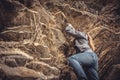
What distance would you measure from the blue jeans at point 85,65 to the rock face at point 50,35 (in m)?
0.29

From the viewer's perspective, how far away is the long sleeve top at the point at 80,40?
15.1ft

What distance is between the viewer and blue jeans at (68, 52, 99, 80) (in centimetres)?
437

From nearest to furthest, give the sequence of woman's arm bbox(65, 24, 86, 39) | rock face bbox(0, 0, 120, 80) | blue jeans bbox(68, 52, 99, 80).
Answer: blue jeans bbox(68, 52, 99, 80) < rock face bbox(0, 0, 120, 80) < woman's arm bbox(65, 24, 86, 39)

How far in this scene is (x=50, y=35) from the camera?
189 inches

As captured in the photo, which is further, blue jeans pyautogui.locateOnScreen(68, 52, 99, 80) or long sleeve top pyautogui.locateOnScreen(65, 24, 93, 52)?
long sleeve top pyautogui.locateOnScreen(65, 24, 93, 52)

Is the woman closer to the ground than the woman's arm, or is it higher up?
closer to the ground

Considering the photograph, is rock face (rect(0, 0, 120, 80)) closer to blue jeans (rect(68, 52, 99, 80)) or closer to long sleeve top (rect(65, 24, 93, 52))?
long sleeve top (rect(65, 24, 93, 52))

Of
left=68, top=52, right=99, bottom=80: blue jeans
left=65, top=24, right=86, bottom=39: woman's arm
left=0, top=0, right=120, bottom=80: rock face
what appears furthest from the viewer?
left=65, top=24, right=86, bottom=39: woman's arm

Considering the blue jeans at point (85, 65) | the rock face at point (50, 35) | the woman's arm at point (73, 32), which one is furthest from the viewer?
the woman's arm at point (73, 32)

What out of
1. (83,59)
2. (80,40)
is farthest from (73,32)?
(83,59)

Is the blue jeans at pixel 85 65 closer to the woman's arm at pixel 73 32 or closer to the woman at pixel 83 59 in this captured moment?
the woman at pixel 83 59

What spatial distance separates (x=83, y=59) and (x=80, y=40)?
13.6 inches

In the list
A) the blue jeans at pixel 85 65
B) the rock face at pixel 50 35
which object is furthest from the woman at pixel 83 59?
the rock face at pixel 50 35

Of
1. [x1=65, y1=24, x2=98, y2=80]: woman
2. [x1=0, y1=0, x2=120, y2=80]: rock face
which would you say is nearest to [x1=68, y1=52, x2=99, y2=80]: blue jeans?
[x1=65, y1=24, x2=98, y2=80]: woman
